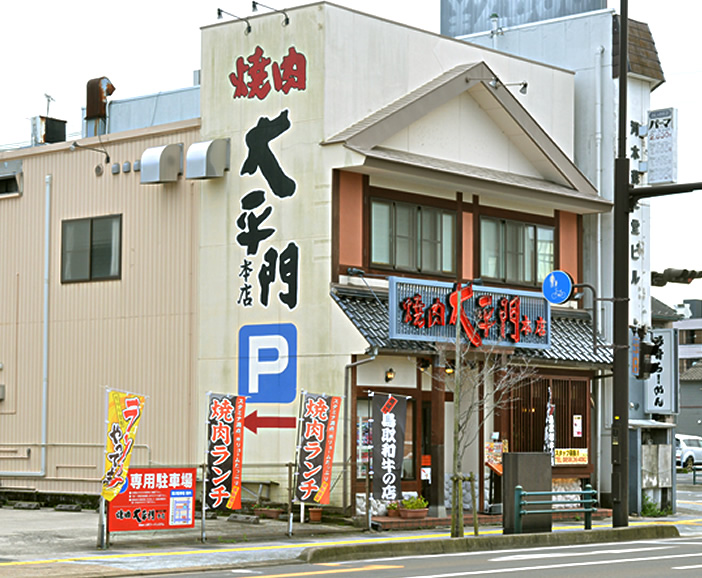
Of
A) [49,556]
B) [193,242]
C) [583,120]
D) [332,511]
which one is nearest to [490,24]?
[583,120]

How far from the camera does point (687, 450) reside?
5938 centimetres

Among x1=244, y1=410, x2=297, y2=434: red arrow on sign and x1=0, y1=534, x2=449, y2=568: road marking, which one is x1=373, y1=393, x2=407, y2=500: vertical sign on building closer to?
x1=0, y1=534, x2=449, y2=568: road marking

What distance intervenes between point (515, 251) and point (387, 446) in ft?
23.8

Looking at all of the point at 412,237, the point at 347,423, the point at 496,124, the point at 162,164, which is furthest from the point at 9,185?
the point at 496,124

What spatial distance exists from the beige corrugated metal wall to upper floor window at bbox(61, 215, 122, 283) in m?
0.17

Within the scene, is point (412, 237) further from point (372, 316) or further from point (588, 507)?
point (588, 507)

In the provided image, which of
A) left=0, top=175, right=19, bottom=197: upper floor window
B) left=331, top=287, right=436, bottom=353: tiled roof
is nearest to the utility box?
left=331, top=287, right=436, bottom=353: tiled roof

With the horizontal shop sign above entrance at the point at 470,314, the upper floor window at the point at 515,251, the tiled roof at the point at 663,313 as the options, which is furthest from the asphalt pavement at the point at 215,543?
the tiled roof at the point at 663,313

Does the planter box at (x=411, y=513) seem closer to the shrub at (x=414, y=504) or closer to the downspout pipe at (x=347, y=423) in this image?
the shrub at (x=414, y=504)

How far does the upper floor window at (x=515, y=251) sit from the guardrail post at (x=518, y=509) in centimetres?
697

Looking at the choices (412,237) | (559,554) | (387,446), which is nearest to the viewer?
(559,554)

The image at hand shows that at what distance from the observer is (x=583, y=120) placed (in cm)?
3125

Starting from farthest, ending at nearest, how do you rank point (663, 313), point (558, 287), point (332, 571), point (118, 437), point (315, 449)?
point (663, 313) → point (558, 287) → point (315, 449) → point (118, 437) → point (332, 571)

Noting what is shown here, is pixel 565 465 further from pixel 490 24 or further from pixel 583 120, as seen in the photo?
pixel 490 24
